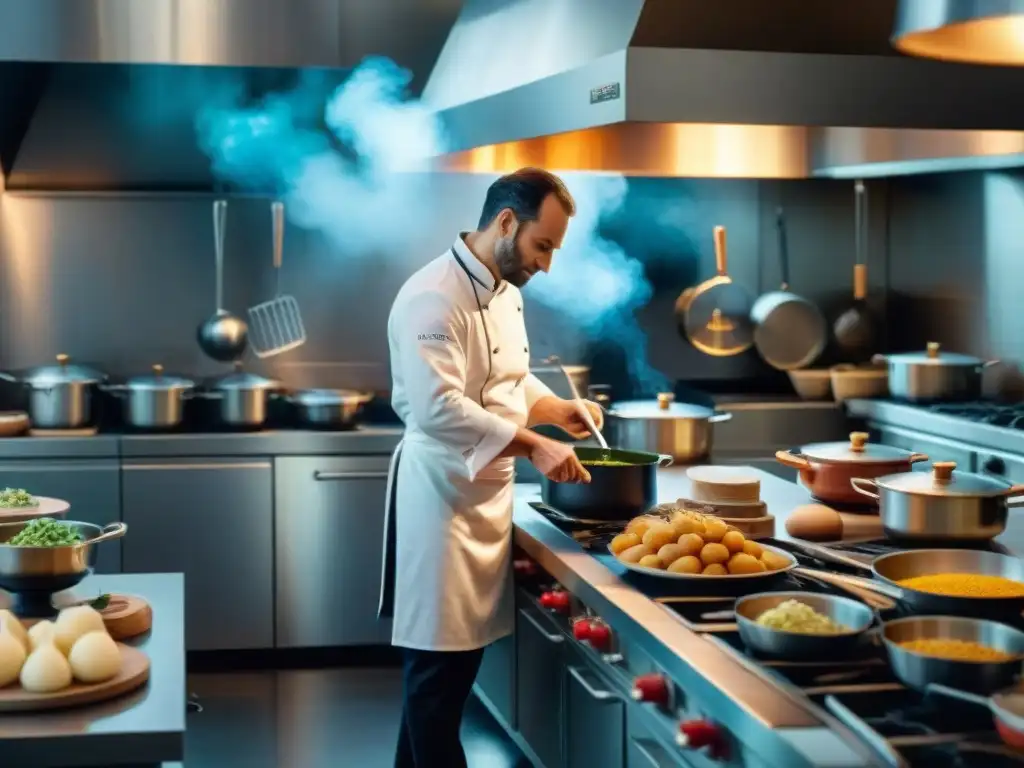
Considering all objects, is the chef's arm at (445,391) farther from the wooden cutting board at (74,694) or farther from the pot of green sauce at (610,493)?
the wooden cutting board at (74,694)

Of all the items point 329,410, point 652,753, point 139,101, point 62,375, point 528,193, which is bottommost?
point 652,753

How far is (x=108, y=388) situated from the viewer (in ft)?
15.3

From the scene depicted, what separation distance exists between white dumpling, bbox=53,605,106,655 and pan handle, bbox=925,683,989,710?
46.8 inches

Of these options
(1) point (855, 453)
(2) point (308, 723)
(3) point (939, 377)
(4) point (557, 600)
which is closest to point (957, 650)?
(4) point (557, 600)

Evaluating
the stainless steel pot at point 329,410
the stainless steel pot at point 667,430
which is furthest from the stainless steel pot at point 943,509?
the stainless steel pot at point 329,410

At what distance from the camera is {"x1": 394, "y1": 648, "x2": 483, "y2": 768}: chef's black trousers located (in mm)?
3031

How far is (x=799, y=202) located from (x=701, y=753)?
3497 mm

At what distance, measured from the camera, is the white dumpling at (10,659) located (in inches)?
79.4

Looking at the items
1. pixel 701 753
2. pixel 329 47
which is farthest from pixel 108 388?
pixel 701 753

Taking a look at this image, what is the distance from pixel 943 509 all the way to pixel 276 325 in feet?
9.75

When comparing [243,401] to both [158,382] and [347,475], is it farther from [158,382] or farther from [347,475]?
[347,475]

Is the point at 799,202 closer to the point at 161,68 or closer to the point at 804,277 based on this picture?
the point at 804,277

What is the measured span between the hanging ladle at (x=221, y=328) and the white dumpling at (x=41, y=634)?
2856mm

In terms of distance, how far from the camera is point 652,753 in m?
2.29
